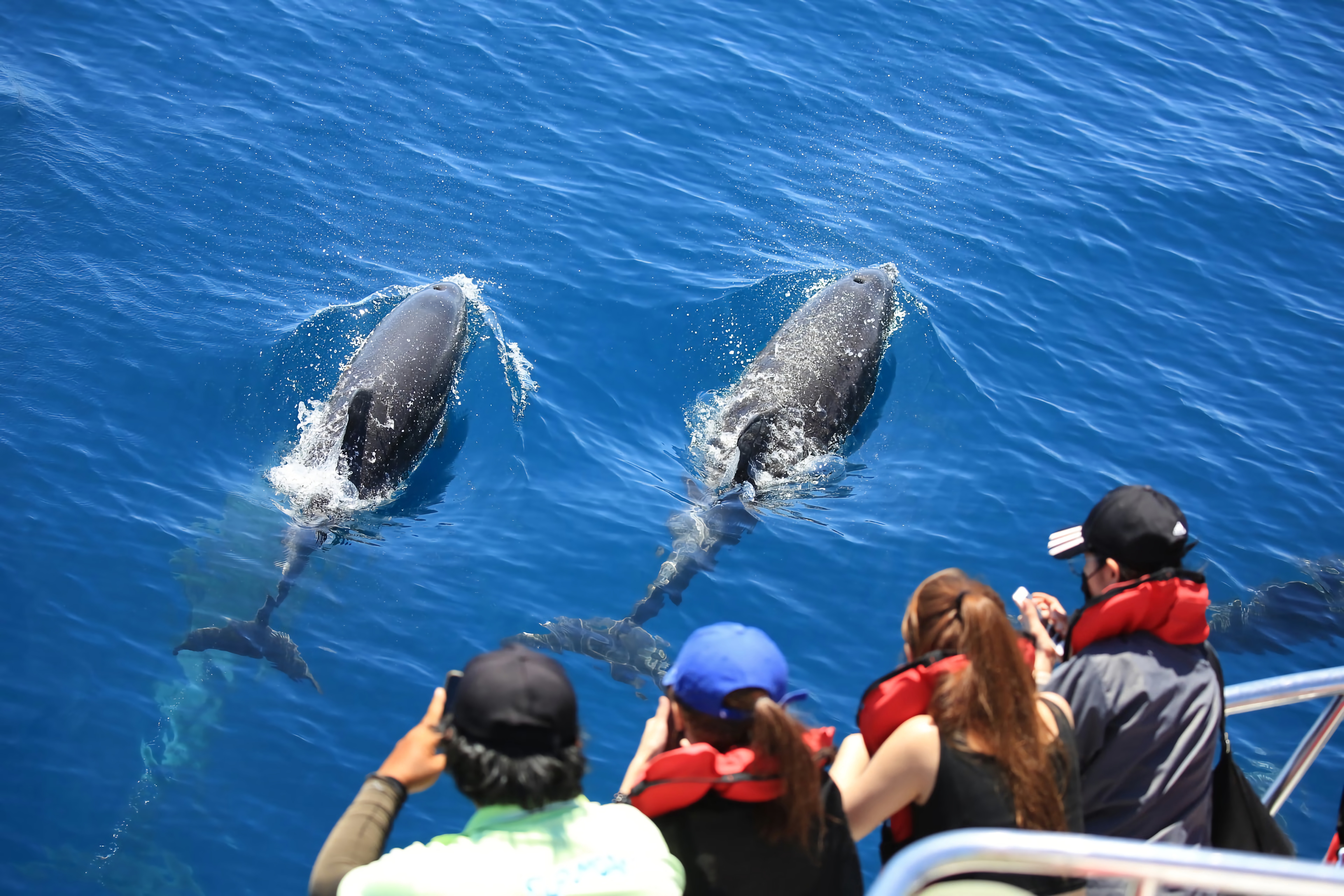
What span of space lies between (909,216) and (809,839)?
12939 millimetres

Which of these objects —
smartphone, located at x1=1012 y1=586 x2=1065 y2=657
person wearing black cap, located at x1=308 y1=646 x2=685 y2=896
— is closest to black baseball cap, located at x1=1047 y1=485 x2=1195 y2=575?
smartphone, located at x1=1012 y1=586 x2=1065 y2=657

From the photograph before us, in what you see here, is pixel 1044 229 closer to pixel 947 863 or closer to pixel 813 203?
pixel 813 203

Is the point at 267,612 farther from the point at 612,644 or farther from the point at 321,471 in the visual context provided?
the point at 612,644

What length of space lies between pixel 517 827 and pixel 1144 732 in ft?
8.54

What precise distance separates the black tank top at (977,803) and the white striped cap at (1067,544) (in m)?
1.22

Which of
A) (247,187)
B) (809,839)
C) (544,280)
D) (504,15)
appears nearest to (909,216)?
(544,280)

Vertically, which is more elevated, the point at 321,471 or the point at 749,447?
the point at 749,447

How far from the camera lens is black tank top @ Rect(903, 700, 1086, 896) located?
3561mm

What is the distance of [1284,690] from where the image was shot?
423 centimetres

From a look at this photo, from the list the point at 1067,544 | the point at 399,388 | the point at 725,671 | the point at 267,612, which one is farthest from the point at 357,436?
the point at 725,671

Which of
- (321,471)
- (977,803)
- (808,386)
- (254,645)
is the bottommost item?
(254,645)

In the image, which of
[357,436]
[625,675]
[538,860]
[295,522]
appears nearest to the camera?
[538,860]

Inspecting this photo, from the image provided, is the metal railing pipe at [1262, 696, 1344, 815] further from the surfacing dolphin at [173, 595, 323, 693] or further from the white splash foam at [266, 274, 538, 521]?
the white splash foam at [266, 274, 538, 521]

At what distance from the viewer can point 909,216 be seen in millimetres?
15039
